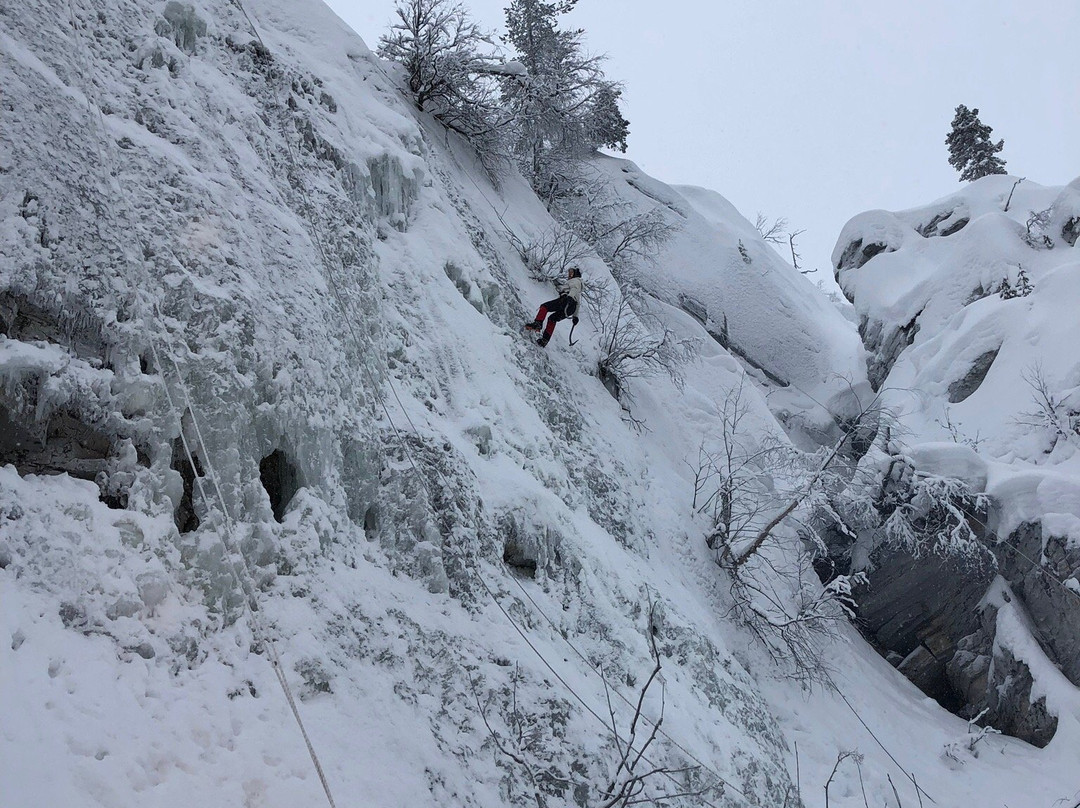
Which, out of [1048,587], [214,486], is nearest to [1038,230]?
[1048,587]

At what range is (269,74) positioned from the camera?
862cm

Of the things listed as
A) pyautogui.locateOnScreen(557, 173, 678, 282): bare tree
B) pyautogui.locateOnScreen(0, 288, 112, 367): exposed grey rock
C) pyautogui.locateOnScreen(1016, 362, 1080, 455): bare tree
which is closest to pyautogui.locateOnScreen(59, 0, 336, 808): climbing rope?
pyautogui.locateOnScreen(0, 288, 112, 367): exposed grey rock

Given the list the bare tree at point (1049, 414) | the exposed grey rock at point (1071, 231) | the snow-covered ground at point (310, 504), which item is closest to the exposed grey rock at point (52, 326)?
the snow-covered ground at point (310, 504)

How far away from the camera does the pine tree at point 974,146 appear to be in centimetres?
2923

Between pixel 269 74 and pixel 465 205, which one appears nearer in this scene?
pixel 269 74

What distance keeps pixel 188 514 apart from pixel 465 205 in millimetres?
8162

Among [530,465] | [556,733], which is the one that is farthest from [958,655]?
[556,733]

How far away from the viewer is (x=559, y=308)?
11383 millimetres

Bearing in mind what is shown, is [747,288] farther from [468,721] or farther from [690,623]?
[468,721]

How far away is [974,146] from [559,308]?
2575 cm

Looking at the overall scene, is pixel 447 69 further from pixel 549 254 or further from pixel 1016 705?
pixel 1016 705

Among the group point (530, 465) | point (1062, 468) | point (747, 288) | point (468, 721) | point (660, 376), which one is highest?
point (747, 288)

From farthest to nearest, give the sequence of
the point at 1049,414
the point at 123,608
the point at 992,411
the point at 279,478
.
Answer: the point at 992,411 < the point at 1049,414 < the point at 279,478 < the point at 123,608

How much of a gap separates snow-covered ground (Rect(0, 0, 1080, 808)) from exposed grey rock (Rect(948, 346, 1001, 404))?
320 inches
